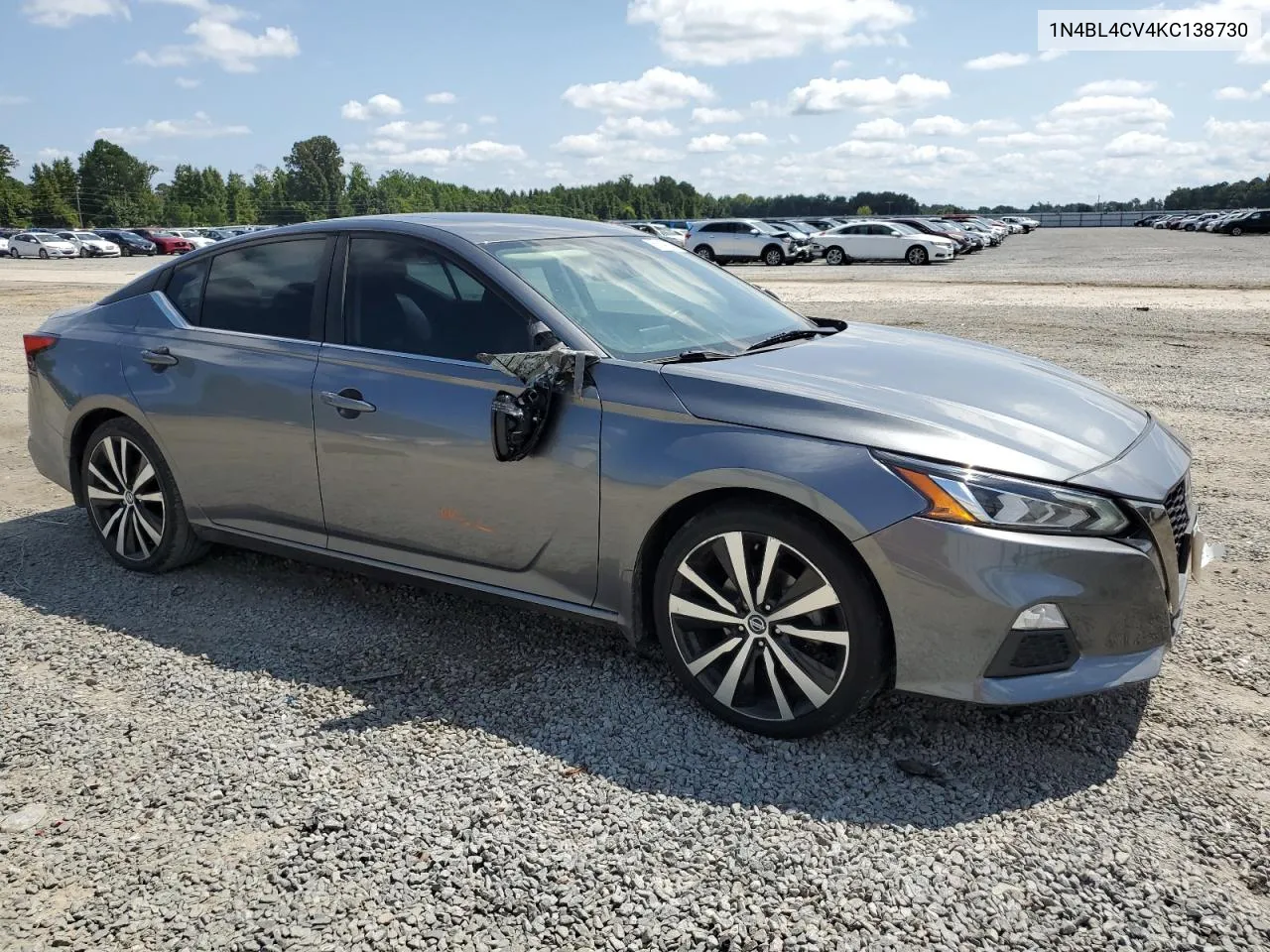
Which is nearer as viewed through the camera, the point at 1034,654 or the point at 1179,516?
the point at 1034,654

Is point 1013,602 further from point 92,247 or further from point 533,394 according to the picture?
point 92,247

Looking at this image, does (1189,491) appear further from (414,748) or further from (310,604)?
(310,604)

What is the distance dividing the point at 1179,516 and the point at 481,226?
9.33ft

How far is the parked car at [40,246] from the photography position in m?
53.4

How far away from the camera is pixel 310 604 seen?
4.75 meters

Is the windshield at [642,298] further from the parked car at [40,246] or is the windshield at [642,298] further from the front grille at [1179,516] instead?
the parked car at [40,246]

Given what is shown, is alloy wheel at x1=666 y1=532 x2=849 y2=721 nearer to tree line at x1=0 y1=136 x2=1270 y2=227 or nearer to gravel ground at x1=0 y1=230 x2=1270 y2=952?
gravel ground at x1=0 y1=230 x2=1270 y2=952

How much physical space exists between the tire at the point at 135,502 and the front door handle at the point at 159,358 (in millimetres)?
324

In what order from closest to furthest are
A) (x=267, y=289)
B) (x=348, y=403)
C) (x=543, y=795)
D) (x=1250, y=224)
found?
(x=543, y=795)
(x=348, y=403)
(x=267, y=289)
(x=1250, y=224)

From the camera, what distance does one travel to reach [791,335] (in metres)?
4.40

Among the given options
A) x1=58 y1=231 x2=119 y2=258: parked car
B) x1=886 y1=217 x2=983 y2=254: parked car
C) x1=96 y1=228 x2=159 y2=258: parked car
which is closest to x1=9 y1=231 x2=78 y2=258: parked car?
x1=58 y1=231 x2=119 y2=258: parked car

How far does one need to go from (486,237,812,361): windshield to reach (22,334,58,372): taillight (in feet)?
8.84

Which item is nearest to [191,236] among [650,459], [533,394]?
[533,394]

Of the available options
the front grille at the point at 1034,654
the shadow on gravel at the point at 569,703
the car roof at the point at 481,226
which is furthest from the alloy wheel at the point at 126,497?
the front grille at the point at 1034,654
